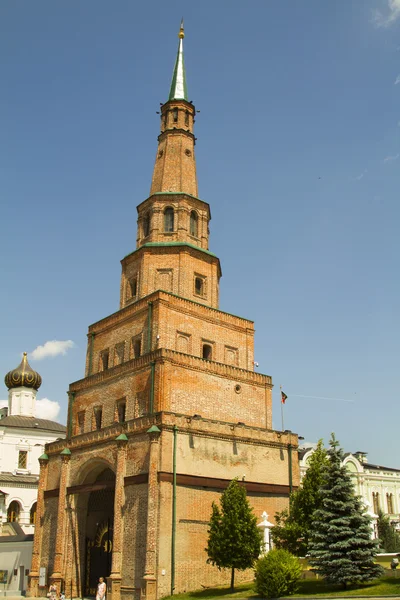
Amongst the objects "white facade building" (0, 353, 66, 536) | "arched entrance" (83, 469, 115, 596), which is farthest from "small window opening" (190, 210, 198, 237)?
"white facade building" (0, 353, 66, 536)

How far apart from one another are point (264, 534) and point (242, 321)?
42.4 ft

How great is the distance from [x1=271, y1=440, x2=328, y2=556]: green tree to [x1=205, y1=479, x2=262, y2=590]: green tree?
1799 mm

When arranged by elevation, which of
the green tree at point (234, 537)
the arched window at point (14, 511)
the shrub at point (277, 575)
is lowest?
the shrub at point (277, 575)

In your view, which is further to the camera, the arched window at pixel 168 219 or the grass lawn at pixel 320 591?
the arched window at pixel 168 219

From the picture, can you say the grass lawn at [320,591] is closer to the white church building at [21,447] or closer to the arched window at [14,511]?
the white church building at [21,447]

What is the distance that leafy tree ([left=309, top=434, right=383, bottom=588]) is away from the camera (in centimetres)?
2402

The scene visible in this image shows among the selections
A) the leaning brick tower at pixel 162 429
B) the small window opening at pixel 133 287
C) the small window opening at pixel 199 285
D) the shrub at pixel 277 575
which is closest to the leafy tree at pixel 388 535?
the leaning brick tower at pixel 162 429

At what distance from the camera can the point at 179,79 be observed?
45.0m

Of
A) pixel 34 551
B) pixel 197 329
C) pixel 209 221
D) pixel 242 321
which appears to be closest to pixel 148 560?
pixel 34 551

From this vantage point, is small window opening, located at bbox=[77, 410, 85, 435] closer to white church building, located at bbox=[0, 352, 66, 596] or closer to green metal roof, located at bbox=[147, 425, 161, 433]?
green metal roof, located at bbox=[147, 425, 161, 433]

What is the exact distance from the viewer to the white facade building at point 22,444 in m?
59.3

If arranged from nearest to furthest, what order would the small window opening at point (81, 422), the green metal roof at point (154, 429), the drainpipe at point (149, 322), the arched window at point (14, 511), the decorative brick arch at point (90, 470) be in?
the green metal roof at point (154, 429)
the decorative brick arch at point (90, 470)
the drainpipe at point (149, 322)
the small window opening at point (81, 422)
the arched window at point (14, 511)

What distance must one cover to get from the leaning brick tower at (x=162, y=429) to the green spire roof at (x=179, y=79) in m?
1.85

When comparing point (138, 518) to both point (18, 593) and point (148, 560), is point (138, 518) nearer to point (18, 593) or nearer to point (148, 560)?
point (148, 560)
